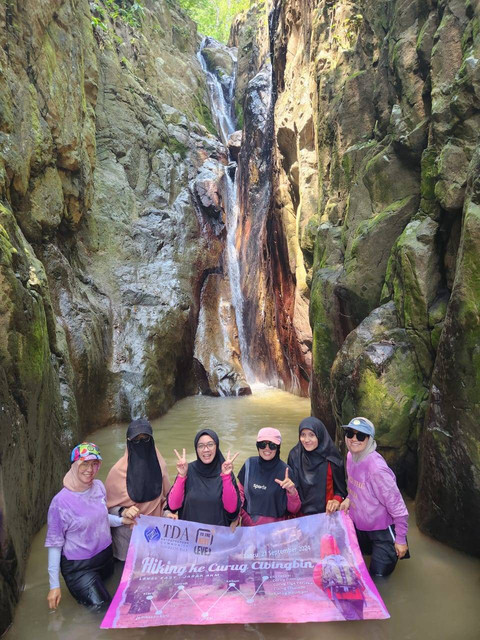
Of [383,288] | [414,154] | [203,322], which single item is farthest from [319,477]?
[203,322]

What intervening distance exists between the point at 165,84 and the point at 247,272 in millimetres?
9733

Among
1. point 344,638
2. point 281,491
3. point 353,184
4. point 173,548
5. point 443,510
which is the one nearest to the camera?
point 344,638

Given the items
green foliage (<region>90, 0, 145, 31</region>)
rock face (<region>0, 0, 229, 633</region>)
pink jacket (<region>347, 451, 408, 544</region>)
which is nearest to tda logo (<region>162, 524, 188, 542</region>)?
rock face (<region>0, 0, 229, 633</region>)

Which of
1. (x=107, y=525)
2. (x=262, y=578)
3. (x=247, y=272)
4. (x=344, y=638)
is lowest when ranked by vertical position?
(x=344, y=638)

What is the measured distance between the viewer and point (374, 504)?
3.74 metres

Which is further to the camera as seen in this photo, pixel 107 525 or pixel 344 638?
pixel 107 525

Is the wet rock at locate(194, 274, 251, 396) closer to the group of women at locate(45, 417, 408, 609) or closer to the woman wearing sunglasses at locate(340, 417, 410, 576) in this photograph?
the group of women at locate(45, 417, 408, 609)

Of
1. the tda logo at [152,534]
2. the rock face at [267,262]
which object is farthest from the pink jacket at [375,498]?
the rock face at [267,262]

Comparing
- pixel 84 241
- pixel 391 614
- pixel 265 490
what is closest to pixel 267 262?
pixel 84 241

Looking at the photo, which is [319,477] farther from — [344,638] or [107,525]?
[107,525]

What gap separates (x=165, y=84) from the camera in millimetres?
21328

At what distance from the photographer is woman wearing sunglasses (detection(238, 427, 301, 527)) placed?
12.5ft

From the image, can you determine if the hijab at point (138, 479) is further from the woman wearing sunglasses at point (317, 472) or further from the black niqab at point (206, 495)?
the woman wearing sunglasses at point (317, 472)

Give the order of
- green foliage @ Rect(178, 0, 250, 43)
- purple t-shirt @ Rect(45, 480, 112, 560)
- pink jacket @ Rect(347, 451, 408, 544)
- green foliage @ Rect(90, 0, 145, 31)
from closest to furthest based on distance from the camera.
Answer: purple t-shirt @ Rect(45, 480, 112, 560), pink jacket @ Rect(347, 451, 408, 544), green foliage @ Rect(90, 0, 145, 31), green foliage @ Rect(178, 0, 250, 43)
